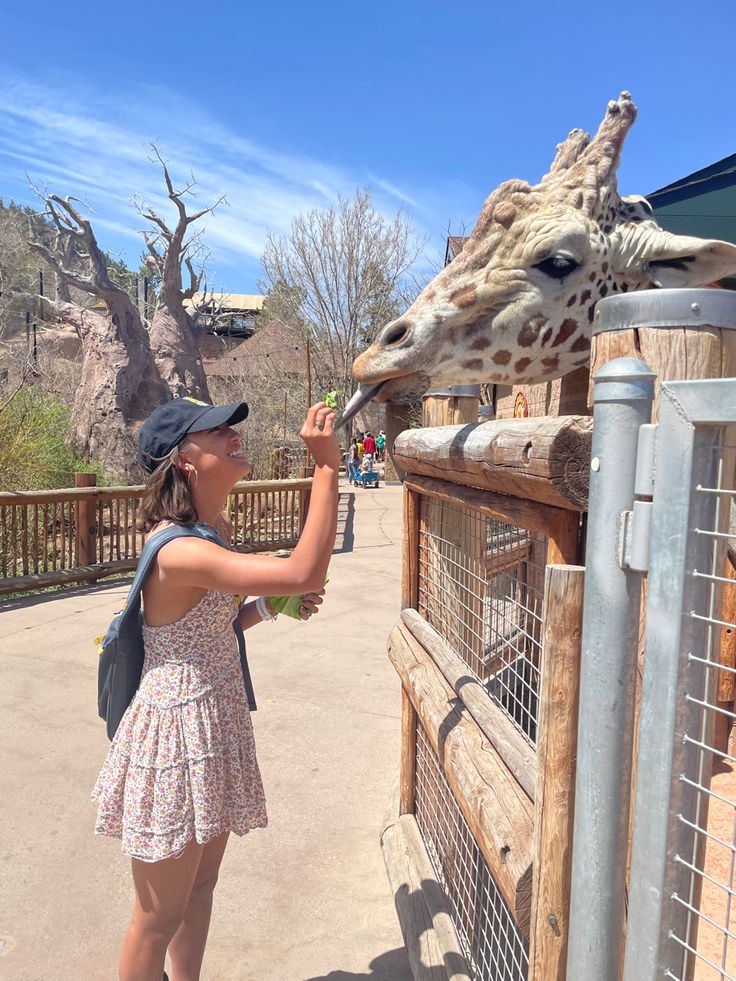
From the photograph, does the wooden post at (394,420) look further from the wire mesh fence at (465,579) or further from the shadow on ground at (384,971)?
the shadow on ground at (384,971)

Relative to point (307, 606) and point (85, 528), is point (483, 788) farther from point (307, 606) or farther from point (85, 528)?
point (85, 528)

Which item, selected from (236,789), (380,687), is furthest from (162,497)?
(380,687)

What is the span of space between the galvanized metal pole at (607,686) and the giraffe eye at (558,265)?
1107 millimetres

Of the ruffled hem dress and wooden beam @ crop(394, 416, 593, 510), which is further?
the ruffled hem dress

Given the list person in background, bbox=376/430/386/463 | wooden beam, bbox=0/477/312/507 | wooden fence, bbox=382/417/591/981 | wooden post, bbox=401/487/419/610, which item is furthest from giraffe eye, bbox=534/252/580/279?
person in background, bbox=376/430/386/463

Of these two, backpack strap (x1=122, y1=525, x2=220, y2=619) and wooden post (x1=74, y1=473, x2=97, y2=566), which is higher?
backpack strap (x1=122, y1=525, x2=220, y2=619)

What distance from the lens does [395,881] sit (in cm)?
277

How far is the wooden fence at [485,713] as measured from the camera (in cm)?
127

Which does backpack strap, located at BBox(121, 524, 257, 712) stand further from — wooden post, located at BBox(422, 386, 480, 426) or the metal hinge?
wooden post, located at BBox(422, 386, 480, 426)

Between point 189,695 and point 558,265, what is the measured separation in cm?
158

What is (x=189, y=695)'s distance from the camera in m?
1.91

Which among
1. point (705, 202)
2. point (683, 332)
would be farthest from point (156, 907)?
point (705, 202)

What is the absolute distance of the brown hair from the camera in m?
1.96

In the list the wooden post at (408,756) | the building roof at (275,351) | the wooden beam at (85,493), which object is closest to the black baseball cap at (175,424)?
the wooden post at (408,756)
